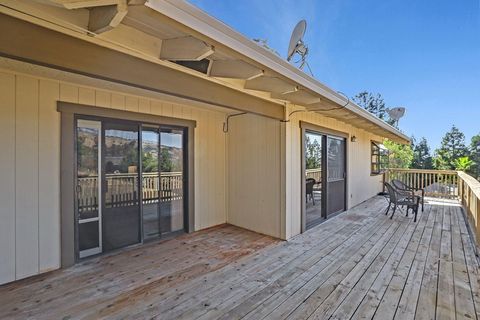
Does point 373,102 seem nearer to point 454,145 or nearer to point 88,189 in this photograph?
point 454,145

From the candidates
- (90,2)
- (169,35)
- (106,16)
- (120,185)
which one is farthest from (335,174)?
(90,2)

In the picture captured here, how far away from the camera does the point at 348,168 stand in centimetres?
668

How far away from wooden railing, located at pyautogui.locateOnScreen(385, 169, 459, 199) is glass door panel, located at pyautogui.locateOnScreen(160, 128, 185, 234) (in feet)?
27.3

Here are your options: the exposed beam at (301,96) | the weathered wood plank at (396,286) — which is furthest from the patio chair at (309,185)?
the exposed beam at (301,96)

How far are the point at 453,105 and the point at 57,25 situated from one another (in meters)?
37.4

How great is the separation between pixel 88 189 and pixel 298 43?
382 cm

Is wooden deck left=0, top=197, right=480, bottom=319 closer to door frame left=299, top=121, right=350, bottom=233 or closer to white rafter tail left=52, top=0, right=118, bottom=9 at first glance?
door frame left=299, top=121, right=350, bottom=233

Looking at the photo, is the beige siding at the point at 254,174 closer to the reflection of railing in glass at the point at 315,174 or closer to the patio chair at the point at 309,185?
the reflection of railing in glass at the point at 315,174

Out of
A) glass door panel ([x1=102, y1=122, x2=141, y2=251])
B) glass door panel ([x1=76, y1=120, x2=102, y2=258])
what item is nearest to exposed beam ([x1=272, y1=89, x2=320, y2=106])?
glass door panel ([x1=102, y1=122, x2=141, y2=251])

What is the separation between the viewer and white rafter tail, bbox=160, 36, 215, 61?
1.92m

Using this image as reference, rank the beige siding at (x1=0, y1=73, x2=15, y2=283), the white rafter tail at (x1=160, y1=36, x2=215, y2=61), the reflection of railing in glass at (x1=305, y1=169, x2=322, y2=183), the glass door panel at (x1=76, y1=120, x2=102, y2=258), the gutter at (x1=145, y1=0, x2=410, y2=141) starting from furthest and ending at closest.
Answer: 1. the reflection of railing in glass at (x1=305, y1=169, x2=322, y2=183)
2. the glass door panel at (x1=76, y1=120, x2=102, y2=258)
3. the beige siding at (x1=0, y1=73, x2=15, y2=283)
4. the white rafter tail at (x1=160, y1=36, x2=215, y2=61)
5. the gutter at (x1=145, y1=0, x2=410, y2=141)

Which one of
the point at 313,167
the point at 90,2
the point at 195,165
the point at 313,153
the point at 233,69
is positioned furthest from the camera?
the point at 313,167

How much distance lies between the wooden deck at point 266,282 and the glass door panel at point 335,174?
1.52m

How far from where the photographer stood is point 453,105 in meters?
28.5
